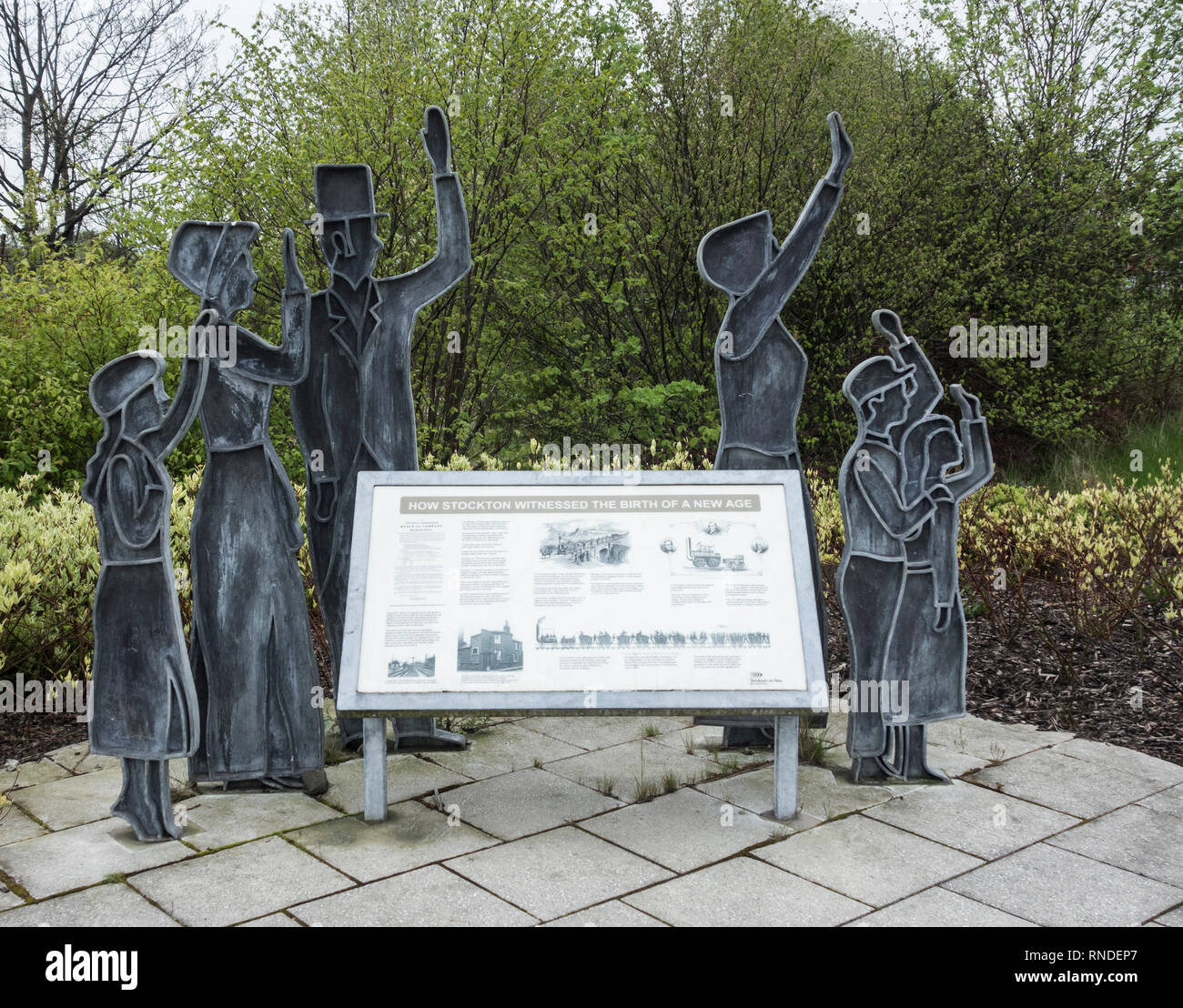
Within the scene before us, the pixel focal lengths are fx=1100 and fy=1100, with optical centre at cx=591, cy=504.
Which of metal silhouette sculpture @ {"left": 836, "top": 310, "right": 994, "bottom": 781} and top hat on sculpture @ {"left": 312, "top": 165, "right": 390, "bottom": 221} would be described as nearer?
metal silhouette sculpture @ {"left": 836, "top": 310, "right": 994, "bottom": 781}

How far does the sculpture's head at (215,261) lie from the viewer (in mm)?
4383

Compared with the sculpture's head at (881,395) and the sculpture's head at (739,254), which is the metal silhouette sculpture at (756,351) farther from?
the sculpture's head at (881,395)

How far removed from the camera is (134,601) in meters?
4.15

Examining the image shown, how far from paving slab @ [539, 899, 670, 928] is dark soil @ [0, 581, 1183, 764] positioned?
2.93m

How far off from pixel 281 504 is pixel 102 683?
975mm

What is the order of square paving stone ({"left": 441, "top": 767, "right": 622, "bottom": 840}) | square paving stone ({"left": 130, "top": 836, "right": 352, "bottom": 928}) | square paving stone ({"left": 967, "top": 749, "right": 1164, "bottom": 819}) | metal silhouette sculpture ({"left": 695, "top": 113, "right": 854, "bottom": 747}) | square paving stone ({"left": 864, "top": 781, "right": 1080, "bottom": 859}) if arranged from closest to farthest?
square paving stone ({"left": 130, "top": 836, "right": 352, "bottom": 928}) → square paving stone ({"left": 864, "top": 781, "right": 1080, "bottom": 859}) → square paving stone ({"left": 441, "top": 767, "right": 622, "bottom": 840}) → square paving stone ({"left": 967, "top": 749, "right": 1164, "bottom": 819}) → metal silhouette sculpture ({"left": 695, "top": 113, "right": 854, "bottom": 747})

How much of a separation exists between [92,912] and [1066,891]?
3232mm

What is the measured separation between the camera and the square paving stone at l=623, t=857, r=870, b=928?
3.51 meters

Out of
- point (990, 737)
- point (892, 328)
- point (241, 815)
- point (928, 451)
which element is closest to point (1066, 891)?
point (990, 737)

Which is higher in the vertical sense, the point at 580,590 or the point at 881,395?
the point at 881,395

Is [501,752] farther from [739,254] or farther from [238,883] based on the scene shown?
[739,254]

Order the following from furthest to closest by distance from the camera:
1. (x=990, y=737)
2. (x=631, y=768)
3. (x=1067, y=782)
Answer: (x=990, y=737) → (x=631, y=768) → (x=1067, y=782)

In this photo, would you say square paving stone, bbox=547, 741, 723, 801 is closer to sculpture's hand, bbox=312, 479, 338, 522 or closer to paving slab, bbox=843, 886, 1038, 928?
paving slab, bbox=843, 886, 1038, 928

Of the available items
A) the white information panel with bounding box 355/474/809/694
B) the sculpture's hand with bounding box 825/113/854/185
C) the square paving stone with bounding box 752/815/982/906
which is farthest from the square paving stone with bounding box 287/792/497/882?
the sculpture's hand with bounding box 825/113/854/185
